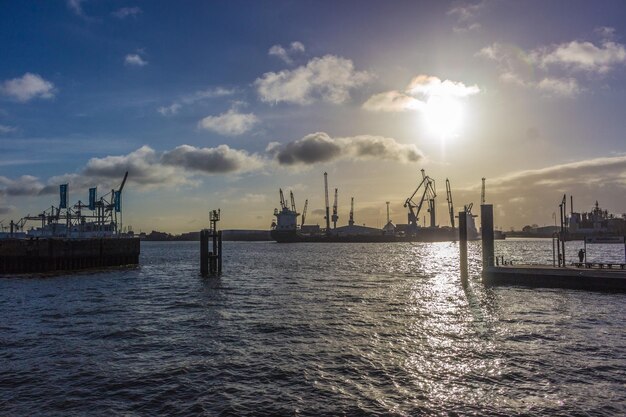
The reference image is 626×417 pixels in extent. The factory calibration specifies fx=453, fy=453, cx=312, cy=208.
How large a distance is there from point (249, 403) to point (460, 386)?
769 centimetres

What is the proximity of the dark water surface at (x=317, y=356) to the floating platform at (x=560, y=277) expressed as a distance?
277cm

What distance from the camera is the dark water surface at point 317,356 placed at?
15.3 metres

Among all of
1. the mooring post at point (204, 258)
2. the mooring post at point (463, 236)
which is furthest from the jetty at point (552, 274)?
the mooring post at point (204, 258)

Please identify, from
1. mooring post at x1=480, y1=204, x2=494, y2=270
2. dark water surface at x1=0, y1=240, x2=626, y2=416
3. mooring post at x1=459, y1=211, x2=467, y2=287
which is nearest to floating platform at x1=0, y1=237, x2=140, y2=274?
dark water surface at x1=0, y1=240, x2=626, y2=416

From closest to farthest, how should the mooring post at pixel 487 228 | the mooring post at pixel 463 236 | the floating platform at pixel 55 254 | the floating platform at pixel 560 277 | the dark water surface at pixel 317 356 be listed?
1. the dark water surface at pixel 317 356
2. the floating platform at pixel 560 277
3. the mooring post at pixel 487 228
4. the mooring post at pixel 463 236
5. the floating platform at pixel 55 254

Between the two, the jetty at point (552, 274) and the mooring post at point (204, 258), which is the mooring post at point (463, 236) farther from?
the mooring post at point (204, 258)

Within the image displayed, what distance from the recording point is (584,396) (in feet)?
50.9

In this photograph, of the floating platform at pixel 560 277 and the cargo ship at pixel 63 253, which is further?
the cargo ship at pixel 63 253

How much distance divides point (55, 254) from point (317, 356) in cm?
6325

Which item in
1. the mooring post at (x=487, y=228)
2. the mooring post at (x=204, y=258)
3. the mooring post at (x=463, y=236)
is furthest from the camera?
the mooring post at (x=204, y=258)

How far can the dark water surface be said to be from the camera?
1526cm

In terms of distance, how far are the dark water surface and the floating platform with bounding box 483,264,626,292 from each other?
277 centimetres

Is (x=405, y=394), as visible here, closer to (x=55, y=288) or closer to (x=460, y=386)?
(x=460, y=386)

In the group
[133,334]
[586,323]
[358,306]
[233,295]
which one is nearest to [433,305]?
[358,306]
